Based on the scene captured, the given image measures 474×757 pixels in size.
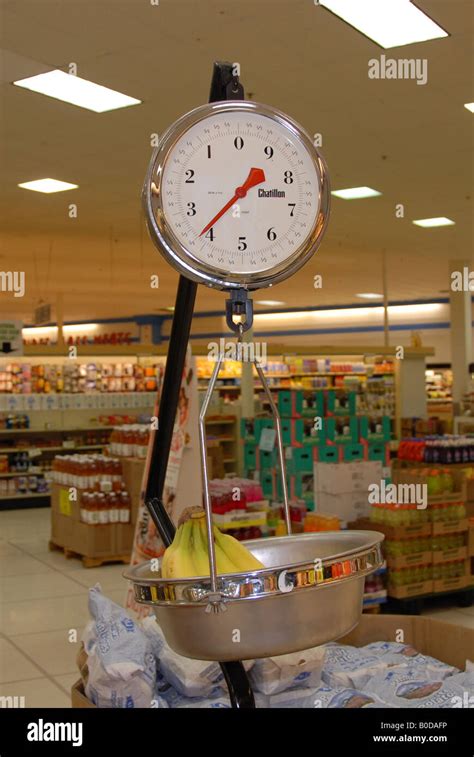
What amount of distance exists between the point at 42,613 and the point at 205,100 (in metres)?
3.85

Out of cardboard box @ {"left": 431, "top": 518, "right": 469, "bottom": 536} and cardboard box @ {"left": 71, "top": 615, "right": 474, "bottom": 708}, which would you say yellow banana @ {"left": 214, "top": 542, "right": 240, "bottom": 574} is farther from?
cardboard box @ {"left": 431, "top": 518, "right": 469, "bottom": 536}

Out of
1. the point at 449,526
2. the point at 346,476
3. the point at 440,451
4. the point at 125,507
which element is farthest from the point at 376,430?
the point at 125,507

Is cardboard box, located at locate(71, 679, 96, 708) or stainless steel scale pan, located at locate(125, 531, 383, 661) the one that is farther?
cardboard box, located at locate(71, 679, 96, 708)

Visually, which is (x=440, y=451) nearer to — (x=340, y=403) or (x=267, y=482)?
(x=340, y=403)

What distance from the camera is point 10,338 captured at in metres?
10.8

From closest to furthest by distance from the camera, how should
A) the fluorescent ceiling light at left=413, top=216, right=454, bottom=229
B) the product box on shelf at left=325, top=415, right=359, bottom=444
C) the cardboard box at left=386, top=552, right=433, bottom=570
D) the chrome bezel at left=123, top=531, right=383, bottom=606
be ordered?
the chrome bezel at left=123, top=531, right=383, bottom=606 < the cardboard box at left=386, top=552, right=433, bottom=570 < the product box on shelf at left=325, top=415, right=359, bottom=444 < the fluorescent ceiling light at left=413, top=216, right=454, bottom=229

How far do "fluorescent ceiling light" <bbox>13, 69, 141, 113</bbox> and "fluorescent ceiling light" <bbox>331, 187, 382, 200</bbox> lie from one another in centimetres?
345

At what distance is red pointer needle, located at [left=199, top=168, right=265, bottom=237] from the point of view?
1301 mm

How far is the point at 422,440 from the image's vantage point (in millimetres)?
6773

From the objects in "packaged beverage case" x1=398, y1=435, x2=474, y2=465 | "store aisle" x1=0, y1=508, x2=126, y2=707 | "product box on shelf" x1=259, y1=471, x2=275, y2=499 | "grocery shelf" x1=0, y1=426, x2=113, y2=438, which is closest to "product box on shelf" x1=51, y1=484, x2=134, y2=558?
"store aisle" x1=0, y1=508, x2=126, y2=707

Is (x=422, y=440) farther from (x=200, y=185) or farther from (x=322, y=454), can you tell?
(x=200, y=185)

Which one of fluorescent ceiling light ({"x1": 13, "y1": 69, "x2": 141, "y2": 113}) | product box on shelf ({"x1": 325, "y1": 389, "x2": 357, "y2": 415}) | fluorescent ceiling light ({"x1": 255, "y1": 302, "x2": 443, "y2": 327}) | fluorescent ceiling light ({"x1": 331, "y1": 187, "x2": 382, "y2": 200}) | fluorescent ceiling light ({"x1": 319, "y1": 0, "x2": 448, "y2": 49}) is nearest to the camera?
fluorescent ceiling light ({"x1": 319, "y1": 0, "x2": 448, "y2": 49})

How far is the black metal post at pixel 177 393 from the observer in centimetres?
149
